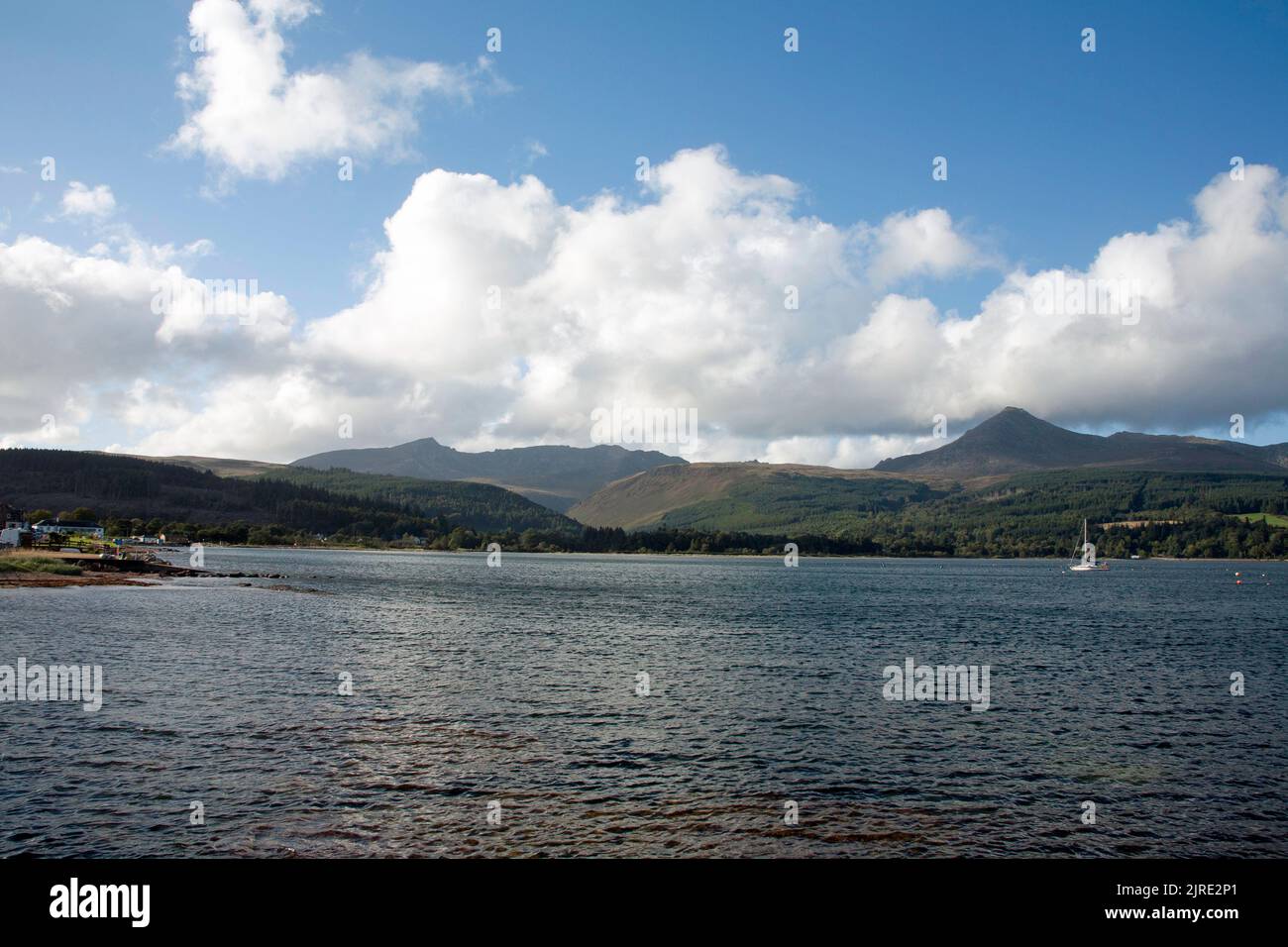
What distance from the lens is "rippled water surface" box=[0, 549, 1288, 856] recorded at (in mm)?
24203

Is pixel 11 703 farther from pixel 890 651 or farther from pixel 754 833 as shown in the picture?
pixel 890 651

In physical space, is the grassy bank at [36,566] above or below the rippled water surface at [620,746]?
above

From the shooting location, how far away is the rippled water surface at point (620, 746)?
2420 cm

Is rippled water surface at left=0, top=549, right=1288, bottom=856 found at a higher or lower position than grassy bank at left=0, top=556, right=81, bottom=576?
lower

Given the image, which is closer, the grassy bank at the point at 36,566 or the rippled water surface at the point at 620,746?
the rippled water surface at the point at 620,746

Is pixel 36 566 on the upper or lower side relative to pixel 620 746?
upper

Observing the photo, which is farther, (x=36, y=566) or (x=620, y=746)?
(x=36, y=566)

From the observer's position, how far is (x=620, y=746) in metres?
34.1

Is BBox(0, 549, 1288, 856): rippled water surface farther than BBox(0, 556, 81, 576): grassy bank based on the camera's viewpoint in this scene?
No
